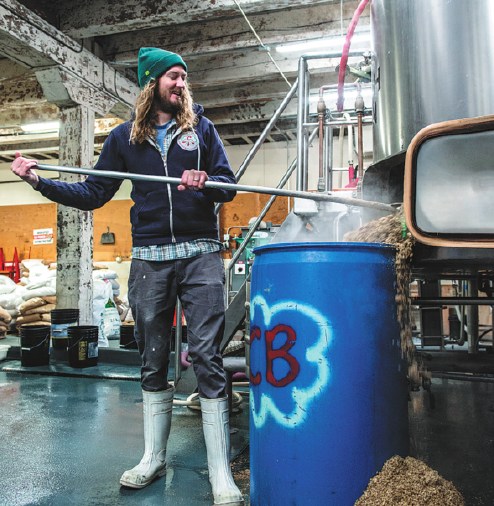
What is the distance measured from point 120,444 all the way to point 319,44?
4278 mm

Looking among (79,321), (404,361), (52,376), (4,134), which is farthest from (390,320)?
(4,134)

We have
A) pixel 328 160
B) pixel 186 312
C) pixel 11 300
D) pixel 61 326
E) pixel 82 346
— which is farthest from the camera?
pixel 11 300

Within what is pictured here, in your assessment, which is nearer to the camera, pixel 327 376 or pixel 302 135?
pixel 327 376

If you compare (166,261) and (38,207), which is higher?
(38,207)

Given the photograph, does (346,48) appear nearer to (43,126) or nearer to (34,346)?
(34,346)

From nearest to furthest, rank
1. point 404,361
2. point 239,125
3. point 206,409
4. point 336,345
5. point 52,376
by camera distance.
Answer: point 336,345
point 404,361
point 206,409
point 52,376
point 239,125

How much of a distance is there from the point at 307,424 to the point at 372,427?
17 centimetres

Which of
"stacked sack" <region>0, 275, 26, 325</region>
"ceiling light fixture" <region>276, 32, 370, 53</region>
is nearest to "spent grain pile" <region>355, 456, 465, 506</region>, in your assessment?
"ceiling light fixture" <region>276, 32, 370, 53</region>

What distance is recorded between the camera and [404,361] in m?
1.35

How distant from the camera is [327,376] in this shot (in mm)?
1215

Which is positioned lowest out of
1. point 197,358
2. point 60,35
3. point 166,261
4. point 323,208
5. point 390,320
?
point 197,358

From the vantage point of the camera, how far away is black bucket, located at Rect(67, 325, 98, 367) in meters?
4.23

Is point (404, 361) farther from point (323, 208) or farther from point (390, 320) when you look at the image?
point (323, 208)

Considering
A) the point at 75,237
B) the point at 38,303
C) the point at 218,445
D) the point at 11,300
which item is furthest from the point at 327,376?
the point at 11,300
